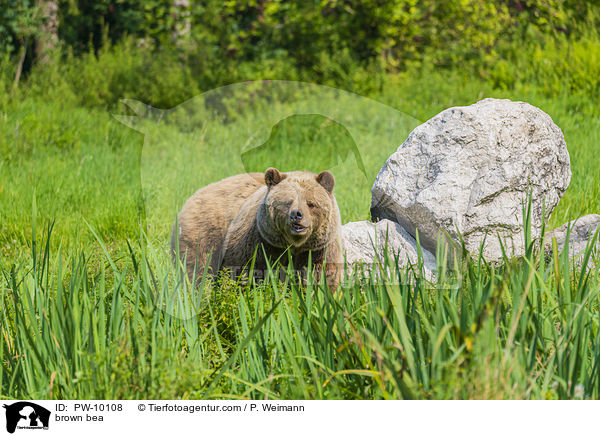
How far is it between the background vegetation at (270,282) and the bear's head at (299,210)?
0.27m

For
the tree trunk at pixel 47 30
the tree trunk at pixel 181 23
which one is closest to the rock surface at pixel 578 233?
the tree trunk at pixel 181 23

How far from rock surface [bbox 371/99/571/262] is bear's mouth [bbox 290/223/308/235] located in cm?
84

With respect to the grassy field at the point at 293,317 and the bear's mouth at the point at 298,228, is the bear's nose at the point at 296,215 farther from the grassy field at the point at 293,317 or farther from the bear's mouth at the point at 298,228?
the grassy field at the point at 293,317

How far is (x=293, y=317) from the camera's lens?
2.49 m

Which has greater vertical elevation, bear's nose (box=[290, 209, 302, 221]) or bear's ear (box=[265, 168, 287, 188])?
bear's ear (box=[265, 168, 287, 188])

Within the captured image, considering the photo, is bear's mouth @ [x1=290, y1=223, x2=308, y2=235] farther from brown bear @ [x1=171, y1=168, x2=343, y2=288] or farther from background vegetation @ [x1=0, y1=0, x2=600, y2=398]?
background vegetation @ [x1=0, y1=0, x2=600, y2=398]

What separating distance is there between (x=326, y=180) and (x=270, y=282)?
604 mm

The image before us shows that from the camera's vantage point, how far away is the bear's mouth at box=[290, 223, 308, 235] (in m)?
2.87

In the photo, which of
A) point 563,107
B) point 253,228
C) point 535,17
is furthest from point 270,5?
point 253,228
